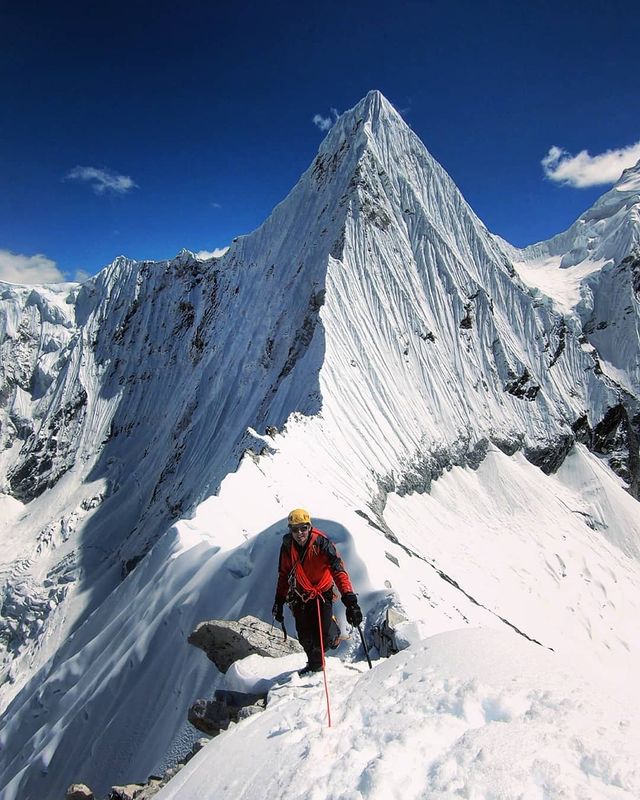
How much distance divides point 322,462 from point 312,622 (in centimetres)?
2116

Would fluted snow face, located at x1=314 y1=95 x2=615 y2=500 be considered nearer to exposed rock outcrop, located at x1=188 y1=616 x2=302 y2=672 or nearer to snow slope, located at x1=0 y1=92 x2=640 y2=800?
snow slope, located at x1=0 y1=92 x2=640 y2=800

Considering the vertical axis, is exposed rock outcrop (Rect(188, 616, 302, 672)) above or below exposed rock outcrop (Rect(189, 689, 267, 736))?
above

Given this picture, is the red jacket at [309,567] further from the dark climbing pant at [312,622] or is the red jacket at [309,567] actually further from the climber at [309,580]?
the dark climbing pant at [312,622]

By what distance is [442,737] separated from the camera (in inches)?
189

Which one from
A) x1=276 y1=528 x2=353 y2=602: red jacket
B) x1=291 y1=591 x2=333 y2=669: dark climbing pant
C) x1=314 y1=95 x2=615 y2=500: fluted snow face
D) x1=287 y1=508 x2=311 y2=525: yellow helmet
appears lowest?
x1=291 y1=591 x2=333 y2=669: dark climbing pant

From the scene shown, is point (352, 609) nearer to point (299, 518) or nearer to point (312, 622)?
point (312, 622)

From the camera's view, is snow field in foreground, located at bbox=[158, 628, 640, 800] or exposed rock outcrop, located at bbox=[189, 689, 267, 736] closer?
snow field in foreground, located at bbox=[158, 628, 640, 800]

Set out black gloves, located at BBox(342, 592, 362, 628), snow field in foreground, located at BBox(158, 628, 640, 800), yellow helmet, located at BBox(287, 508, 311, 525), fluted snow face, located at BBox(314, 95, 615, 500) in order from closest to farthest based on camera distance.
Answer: snow field in foreground, located at BBox(158, 628, 640, 800), black gloves, located at BBox(342, 592, 362, 628), yellow helmet, located at BBox(287, 508, 311, 525), fluted snow face, located at BBox(314, 95, 615, 500)

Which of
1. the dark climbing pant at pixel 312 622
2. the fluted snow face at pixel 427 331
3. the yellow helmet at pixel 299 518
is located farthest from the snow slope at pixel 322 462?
the yellow helmet at pixel 299 518

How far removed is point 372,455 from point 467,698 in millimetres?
29596

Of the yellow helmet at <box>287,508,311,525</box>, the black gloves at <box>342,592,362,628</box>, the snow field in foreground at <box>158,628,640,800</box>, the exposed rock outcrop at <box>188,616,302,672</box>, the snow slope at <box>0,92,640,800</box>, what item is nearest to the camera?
the snow field in foreground at <box>158,628,640,800</box>

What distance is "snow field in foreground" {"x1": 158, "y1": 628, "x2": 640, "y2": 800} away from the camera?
4121 millimetres

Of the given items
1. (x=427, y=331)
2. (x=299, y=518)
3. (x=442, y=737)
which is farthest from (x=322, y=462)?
(x=427, y=331)

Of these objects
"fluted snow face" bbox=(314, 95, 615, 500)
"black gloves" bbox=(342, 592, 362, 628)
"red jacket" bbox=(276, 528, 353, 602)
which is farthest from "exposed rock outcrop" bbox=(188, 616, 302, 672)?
"fluted snow face" bbox=(314, 95, 615, 500)
